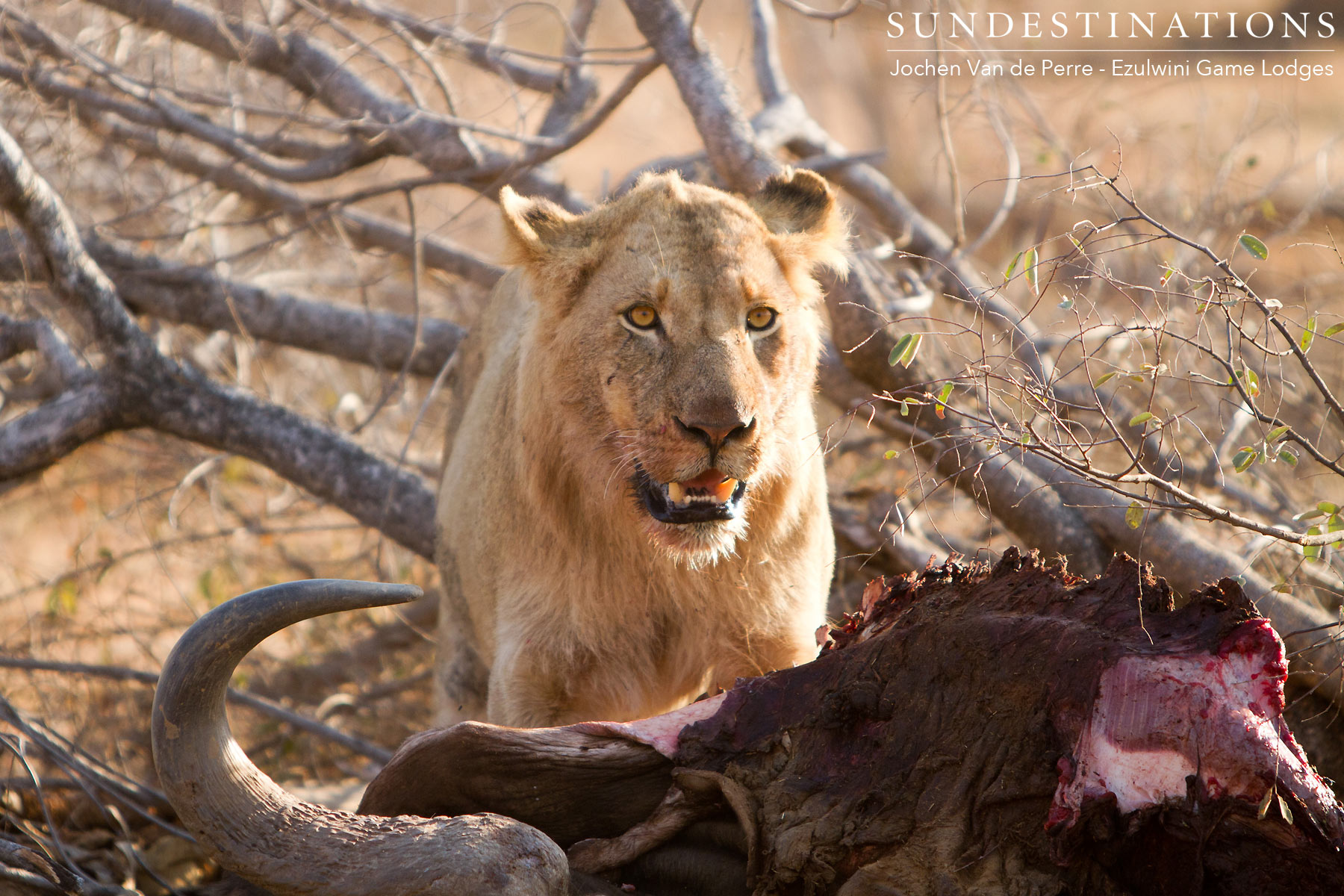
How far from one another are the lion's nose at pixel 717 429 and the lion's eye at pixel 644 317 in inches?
12.5

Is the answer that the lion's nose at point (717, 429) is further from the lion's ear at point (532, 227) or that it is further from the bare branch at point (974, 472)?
the bare branch at point (974, 472)

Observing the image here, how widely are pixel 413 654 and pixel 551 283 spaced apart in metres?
3.34

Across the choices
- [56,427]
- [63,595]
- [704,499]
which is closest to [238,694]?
[56,427]

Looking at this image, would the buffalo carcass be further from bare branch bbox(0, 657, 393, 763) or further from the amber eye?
bare branch bbox(0, 657, 393, 763)

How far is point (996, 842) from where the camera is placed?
206cm

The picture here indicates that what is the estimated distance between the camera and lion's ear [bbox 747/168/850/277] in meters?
3.34

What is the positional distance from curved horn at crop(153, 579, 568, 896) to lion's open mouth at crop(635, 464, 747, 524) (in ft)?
3.42

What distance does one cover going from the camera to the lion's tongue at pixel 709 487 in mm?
2904

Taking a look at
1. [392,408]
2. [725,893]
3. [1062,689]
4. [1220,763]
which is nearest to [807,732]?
[725,893]

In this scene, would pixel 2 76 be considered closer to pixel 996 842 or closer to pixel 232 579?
pixel 232 579

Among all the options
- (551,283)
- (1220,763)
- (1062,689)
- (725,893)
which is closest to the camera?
(1220,763)

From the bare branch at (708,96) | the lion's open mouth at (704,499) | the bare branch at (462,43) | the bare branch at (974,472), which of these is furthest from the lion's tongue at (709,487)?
the bare branch at (462,43)

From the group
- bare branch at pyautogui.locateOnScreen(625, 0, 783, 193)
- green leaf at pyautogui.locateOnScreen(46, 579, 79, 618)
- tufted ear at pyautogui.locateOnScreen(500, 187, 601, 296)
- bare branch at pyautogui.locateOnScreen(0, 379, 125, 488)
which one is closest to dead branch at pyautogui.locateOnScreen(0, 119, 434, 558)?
bare branch at pyautogui.locateOnScreen(0, 379, 125, 488)

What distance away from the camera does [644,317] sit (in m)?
2.98
